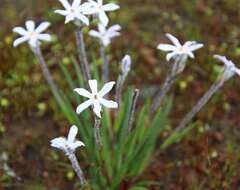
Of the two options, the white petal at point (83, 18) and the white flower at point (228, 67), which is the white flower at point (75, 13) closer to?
the white petal at point (83, 18)

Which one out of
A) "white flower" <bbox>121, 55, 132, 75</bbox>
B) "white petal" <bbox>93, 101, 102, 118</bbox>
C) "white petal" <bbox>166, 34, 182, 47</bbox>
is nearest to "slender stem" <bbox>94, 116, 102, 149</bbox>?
"white petal" <bbox>93, 101, 102, 118</bbox>

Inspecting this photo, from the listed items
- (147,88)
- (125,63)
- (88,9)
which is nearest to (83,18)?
(88,9)

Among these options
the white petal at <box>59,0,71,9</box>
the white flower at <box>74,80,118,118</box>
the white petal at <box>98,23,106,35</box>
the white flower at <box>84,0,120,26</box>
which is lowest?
the white flower at <box>74,80,118,118</box>

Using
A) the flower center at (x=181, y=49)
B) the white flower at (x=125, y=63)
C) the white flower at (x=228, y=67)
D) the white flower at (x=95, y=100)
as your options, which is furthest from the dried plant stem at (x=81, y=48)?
the white flower at (x=228, y=67)

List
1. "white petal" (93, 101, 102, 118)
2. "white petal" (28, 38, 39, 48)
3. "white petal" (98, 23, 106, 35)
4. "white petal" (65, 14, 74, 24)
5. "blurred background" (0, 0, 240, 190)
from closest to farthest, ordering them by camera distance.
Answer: "white petal" (93, 101, 102, 118) < "white petal" (65, 14, 74, 24) < "white petal" (28, 38, 39, 48) < "white petal" (98, 23, 106, 35) < "blurred background" (0, 0, 240, 190)

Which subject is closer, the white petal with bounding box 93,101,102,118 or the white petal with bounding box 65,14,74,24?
the white petal with bounding box 93,101,102,118

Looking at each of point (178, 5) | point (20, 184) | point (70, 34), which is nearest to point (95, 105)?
point (20, 184)

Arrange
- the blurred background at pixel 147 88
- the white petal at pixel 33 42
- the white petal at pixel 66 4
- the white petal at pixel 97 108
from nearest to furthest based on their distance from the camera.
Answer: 1. the white petal at pixel 97 108
2. the white petal at pixel 66 4
3. the white petal at pixel 33 42
4. the blurred background at pixel 147 88

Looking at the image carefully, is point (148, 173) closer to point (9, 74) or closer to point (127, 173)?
point (127, 173)

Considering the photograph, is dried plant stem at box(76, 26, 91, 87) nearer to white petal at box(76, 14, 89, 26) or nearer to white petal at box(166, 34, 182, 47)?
white petal at box(76, 14, 89, 26)
